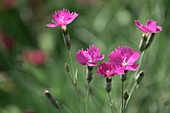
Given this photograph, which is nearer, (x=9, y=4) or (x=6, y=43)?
(x=6, y=43)

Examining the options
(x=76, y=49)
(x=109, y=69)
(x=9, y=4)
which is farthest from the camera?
(x=9, y=4)

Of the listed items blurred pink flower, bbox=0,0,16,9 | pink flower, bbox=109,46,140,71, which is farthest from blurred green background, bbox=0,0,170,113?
pink flower, bbox=109,46,140,71

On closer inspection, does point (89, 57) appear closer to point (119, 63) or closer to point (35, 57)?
point (119, 63)

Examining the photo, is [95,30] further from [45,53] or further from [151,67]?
[151,67]

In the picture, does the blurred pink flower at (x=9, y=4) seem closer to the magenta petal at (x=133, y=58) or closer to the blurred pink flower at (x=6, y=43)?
the blurred pink flower at (x=6, y=43)

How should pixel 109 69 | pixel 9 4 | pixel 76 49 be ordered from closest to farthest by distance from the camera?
pixel 109 69
pixel 76 49
pixel 9 4

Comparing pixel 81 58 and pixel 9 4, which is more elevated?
pixel 81 58

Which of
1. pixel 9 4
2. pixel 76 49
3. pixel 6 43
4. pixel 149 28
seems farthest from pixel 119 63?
pixel 9 4
